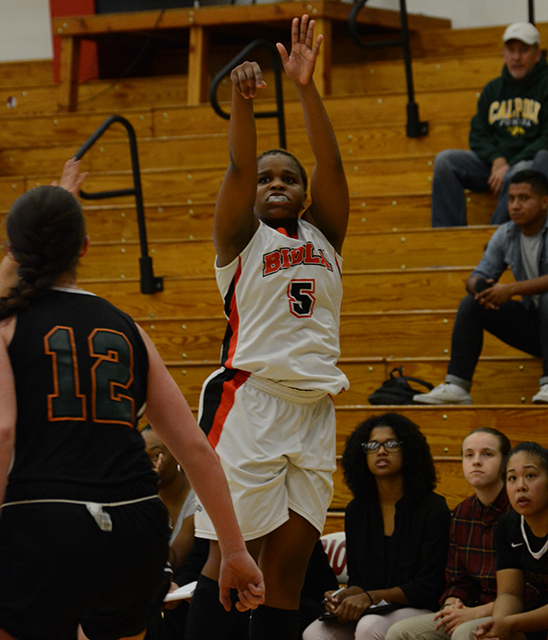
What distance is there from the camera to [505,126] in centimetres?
558

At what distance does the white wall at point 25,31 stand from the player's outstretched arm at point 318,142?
19.0 ft

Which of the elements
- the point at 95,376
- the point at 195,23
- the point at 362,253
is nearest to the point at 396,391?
the point at 362,253

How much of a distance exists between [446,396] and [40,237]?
264 cm

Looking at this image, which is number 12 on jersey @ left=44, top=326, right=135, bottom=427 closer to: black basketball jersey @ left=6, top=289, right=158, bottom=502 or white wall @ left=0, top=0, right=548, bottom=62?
black basketball jersey @ left=6, top=289, right=158, bottom=502

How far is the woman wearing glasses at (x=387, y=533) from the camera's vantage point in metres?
3.54

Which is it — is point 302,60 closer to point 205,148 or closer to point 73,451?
point 73,451

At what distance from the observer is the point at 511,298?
4410 millimetres

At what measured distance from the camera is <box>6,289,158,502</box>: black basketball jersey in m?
1.76

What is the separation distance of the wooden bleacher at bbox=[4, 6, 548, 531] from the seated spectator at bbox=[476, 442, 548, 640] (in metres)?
0.68

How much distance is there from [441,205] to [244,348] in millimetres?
3004

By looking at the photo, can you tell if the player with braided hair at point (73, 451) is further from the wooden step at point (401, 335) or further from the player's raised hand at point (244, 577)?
the wooden step at point (401, 335)

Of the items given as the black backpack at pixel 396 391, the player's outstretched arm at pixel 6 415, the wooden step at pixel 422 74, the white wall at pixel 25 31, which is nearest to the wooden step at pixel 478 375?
the black backpack at pixel 396 391

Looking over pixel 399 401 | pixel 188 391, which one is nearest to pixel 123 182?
pixel 188 391

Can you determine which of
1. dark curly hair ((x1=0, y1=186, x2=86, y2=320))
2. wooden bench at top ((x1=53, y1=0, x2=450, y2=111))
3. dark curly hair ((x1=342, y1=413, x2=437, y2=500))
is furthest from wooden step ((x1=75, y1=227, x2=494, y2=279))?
dark curly hair ((x1=0, y1=186, x2=86, y2=320))
